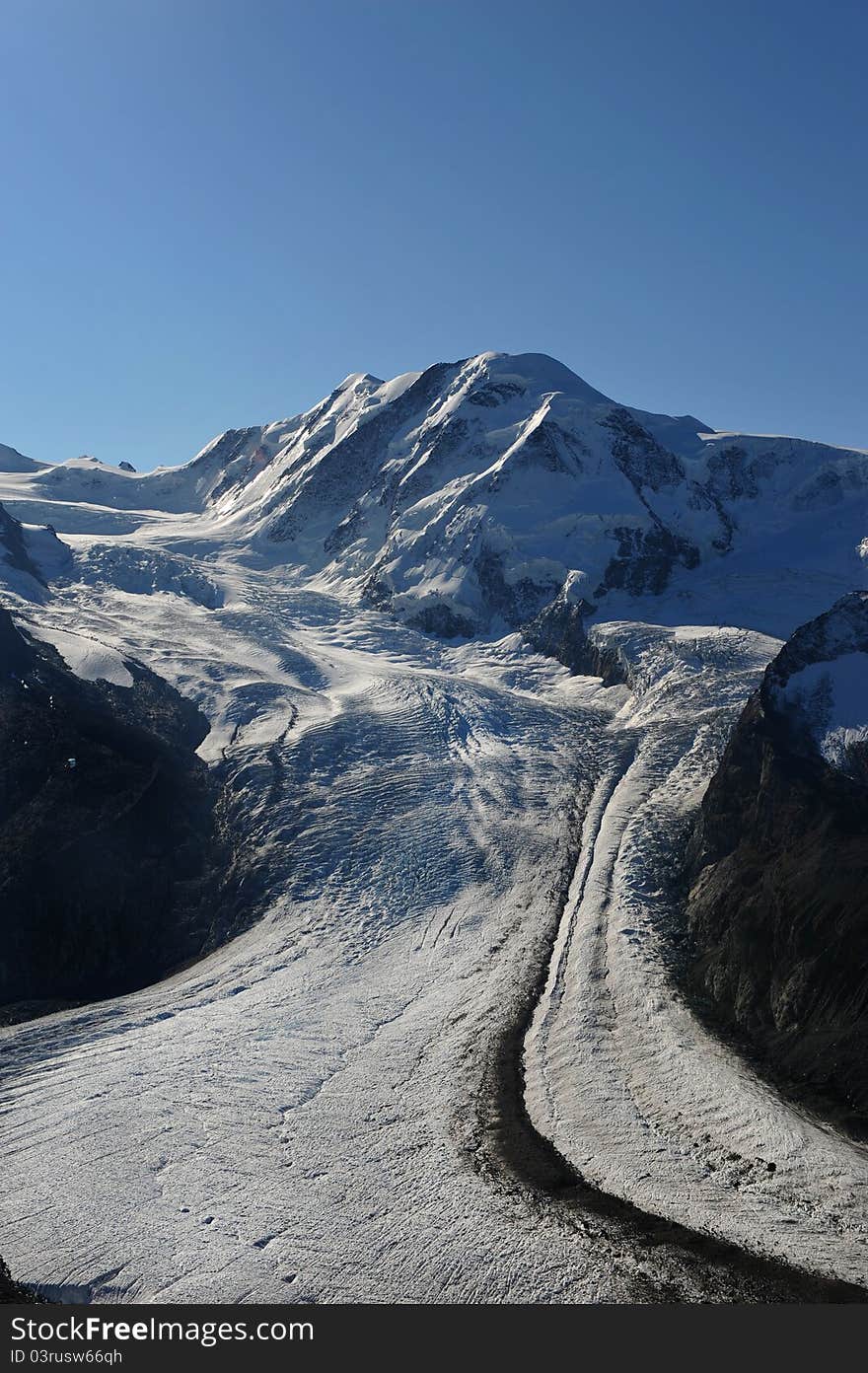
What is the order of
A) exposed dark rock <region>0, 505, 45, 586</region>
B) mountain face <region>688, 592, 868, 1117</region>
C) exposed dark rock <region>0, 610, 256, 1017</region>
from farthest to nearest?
exposed dark rock <region>0, 505, 45, 586</region>, exposed dark rock <region>0, 610, 256, 1017</region>, mountain face <region>688, 592, 868, 1117</region>

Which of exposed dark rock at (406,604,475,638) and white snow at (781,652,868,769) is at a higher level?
exposed dark rock at (406,604,475,638)

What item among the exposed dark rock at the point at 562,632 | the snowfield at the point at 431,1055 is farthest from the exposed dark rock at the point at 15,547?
the exposed dark rock at the point at 562,632

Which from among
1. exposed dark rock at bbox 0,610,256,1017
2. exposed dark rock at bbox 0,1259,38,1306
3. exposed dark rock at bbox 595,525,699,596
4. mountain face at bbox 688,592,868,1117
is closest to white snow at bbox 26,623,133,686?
exposed dark rock at bbox 0,610,256,1017

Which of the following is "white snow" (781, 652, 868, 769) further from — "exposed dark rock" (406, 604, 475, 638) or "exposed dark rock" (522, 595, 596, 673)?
"exposed dark rock" (406, 604, 475, 638)

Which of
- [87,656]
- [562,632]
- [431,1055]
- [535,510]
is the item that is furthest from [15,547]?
[431,1055]

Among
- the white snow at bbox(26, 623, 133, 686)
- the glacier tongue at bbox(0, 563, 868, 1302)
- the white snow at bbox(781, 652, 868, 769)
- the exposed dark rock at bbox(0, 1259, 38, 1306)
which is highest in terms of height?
the white snow at bbox(781, 652, 868, 769)

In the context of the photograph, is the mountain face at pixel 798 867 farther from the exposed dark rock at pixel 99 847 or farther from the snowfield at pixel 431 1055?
the exposed dark rock at pixel 99 847

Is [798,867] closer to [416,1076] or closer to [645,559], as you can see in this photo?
[416,1076]

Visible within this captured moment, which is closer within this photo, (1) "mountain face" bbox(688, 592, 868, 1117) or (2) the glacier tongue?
(2) the glacier tongue

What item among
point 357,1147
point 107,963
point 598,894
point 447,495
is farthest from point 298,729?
point 447,495
